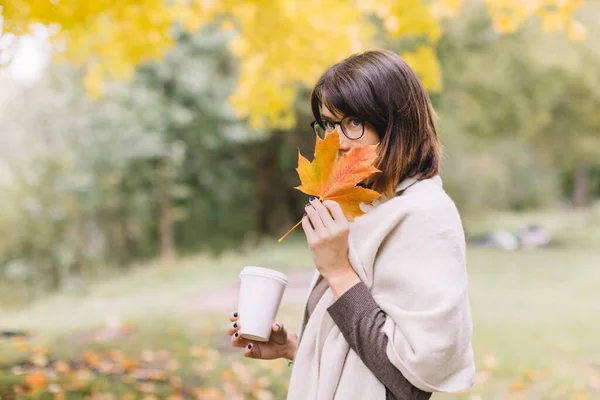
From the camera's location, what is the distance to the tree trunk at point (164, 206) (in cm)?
1198

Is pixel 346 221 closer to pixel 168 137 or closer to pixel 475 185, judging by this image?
pixel 168 137

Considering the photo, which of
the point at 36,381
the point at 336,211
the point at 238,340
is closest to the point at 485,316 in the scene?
the point at 36,381

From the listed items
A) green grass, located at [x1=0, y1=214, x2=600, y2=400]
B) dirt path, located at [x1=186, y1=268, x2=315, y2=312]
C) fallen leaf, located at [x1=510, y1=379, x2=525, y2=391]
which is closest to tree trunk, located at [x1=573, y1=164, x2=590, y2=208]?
green grass, located at [x1=0, y1=214, x2=600, y2=400]

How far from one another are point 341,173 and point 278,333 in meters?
0.51

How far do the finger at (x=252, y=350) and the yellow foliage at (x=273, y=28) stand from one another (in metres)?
3.15

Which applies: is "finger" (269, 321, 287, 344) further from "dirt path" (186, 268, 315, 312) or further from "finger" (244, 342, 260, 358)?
"dirt path" (186, 268, 315, 312)

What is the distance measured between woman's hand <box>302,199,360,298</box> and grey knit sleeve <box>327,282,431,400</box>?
0.03 meters

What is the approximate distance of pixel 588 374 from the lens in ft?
16.6

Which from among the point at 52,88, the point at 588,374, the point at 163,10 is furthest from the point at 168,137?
the point at 588,374

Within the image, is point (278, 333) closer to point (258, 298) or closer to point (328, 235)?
point (258, 298)

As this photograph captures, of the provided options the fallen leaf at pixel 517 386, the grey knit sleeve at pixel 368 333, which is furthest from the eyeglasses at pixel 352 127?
the fallen leaf at pixel 517 386

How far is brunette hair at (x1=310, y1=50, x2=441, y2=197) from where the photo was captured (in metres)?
1.32

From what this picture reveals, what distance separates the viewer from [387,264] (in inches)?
49.6

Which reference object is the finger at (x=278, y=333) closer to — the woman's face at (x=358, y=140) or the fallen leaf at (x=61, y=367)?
the woman's face at (x=358, y=140)
